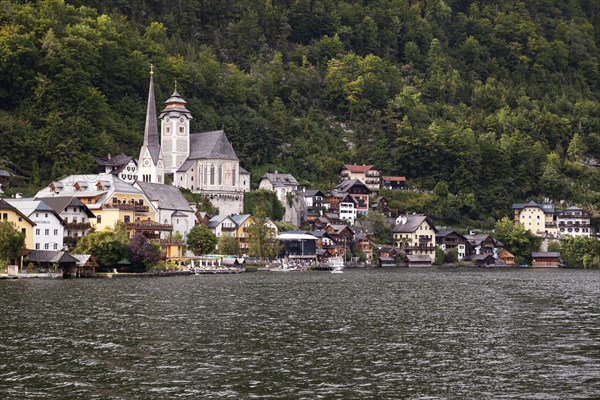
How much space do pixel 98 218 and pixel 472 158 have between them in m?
73.0

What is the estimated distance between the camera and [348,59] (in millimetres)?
168000

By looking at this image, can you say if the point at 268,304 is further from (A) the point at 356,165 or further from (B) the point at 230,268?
(A) the point at 356,165

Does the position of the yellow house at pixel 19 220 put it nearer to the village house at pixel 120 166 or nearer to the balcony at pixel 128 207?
the balcony at pixel 128 207

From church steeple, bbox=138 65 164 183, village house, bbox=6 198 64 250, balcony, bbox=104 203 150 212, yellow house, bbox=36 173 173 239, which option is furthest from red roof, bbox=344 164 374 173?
village house, bbox=6 198 64 250

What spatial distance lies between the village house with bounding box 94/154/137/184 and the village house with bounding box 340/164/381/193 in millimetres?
35867

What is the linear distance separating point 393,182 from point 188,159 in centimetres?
3734

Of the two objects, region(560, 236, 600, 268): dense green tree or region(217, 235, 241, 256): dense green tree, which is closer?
region(217, 235, 241, 256): dense green tree

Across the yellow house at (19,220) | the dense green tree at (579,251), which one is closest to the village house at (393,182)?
the dense green tree at (579,251)

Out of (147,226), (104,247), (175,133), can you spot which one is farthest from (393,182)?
(104,247)

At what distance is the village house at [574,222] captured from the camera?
13825 cm

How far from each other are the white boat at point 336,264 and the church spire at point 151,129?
2600cm

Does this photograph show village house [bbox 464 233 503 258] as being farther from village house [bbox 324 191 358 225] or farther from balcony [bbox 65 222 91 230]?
balcony [bbox 65 222 91 230]

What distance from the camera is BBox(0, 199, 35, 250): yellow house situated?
7931 centimetres

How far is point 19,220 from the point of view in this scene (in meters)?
80.9
